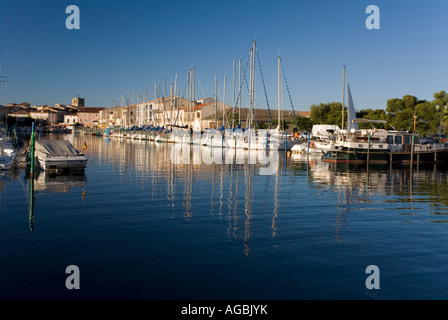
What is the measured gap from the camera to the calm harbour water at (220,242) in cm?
921

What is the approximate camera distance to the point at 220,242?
12.6m

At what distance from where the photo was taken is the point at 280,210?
17.8 metres

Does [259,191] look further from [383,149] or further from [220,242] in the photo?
[383,149]

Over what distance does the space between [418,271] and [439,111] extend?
3039 inches

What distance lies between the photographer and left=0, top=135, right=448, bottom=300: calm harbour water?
30.2 feet

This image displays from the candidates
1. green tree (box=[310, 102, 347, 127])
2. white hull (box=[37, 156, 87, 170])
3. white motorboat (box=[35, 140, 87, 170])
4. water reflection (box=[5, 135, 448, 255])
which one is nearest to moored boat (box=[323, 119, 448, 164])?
water reflection (box=[5, 135, 448, 255])

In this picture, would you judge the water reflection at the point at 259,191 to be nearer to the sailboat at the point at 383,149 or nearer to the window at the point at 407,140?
the sailboat at the point at 383,149

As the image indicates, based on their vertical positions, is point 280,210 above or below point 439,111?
below

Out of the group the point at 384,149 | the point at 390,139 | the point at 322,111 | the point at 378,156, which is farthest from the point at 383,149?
the point at 322,111

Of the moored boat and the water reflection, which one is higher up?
the moored boat

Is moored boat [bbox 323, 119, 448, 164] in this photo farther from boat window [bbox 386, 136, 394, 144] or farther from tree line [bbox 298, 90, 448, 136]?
tree line [bbox 298, 90, 448, 136]

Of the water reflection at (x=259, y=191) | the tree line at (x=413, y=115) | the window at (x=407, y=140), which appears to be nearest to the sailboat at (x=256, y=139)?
the window at (x=407, y=140)

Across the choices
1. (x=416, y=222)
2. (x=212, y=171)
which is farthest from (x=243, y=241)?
(x=212, y=171)
